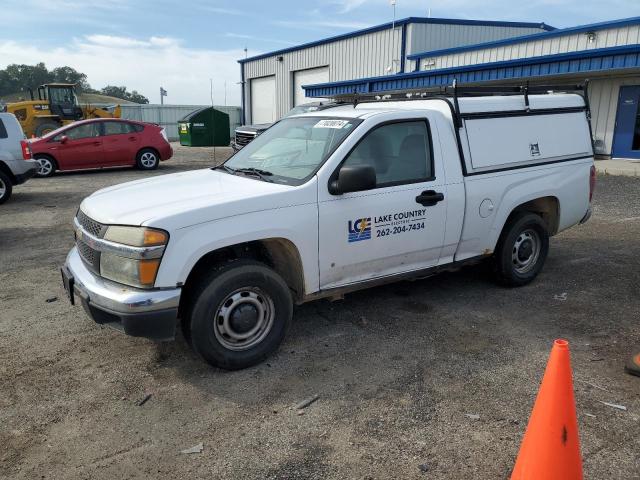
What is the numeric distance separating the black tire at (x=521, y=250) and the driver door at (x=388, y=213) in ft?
3.18

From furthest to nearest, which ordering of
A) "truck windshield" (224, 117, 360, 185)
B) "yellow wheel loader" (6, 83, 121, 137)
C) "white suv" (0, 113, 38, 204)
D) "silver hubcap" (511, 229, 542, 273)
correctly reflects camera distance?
"yellow wheel loader" (6, 83, 121, 137)
"white suv" (0, 113, 38, 204)
"silver hubcap" (511, 229, 542, 273)
"truck windshield" (224, 117, 360, 185)

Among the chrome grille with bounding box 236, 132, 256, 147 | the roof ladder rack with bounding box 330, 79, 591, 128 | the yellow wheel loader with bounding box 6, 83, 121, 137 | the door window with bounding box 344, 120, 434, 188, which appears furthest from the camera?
the yellow wheel loader with bounding box 6, 83, 121, 137

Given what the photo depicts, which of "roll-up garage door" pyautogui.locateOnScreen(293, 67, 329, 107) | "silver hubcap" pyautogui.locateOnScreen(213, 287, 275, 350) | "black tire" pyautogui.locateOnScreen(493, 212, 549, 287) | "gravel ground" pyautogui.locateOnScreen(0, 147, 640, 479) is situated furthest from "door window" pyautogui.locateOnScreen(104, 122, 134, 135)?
"roll-up garage door" pyautogui.locateOnScreen(293, 67, 329, 107)

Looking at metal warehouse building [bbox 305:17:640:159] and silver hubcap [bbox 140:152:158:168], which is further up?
metal warehouse building [bbox 305:17:640:159]

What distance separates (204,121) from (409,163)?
2386cm

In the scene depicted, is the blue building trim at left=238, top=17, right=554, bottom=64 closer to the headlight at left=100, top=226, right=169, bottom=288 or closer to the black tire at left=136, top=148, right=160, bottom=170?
the black tire at left=136, top=148, right=160, bottom=170

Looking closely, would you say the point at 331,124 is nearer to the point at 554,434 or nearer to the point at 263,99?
the point at 554,434

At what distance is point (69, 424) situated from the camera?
3180 mm

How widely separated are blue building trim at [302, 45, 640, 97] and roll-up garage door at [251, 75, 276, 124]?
1189 cm

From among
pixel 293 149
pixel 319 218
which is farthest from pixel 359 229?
pixel 293 149

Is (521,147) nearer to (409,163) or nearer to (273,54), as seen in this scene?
(409,163)

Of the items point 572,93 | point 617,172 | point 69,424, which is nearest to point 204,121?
point 617,172

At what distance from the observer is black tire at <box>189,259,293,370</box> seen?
11.6 ft

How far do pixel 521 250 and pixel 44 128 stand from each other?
72.0 ft
